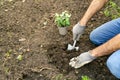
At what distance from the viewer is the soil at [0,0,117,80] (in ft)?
12.0

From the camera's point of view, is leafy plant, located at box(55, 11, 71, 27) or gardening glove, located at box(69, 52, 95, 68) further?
leafy plant, located at box(55, 11, 71, 27)

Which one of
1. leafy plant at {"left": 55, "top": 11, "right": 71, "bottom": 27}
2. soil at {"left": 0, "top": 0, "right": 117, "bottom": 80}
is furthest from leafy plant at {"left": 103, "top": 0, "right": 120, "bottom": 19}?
leafy plant at {"left": 55, "top": 11, "right": 71, "bottom": 27}

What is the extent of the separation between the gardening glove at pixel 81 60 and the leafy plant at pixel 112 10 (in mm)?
1238

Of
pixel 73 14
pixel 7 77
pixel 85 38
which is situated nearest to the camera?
pixel 7 77

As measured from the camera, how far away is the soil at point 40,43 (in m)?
3.65

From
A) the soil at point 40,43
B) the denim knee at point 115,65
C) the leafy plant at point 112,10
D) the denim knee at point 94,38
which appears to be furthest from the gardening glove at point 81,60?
the leafy plant at point 112,10

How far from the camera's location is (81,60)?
11.6 ft

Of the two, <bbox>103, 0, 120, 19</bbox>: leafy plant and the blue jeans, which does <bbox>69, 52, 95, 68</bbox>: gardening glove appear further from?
<bbox>103, 0, 120, 19</bbox>: leafy plant

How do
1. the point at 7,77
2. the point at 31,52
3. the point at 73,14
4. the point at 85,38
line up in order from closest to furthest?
the point at 7,77, the point at 31,52, the point at 85,38, the point at 73,14

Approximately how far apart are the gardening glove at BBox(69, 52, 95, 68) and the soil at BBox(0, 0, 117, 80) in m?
0.08

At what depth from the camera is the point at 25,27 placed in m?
4.30

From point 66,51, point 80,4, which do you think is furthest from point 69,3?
point 66,51

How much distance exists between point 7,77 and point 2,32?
0.89 meters

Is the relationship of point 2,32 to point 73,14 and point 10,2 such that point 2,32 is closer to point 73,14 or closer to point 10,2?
point 10,2
